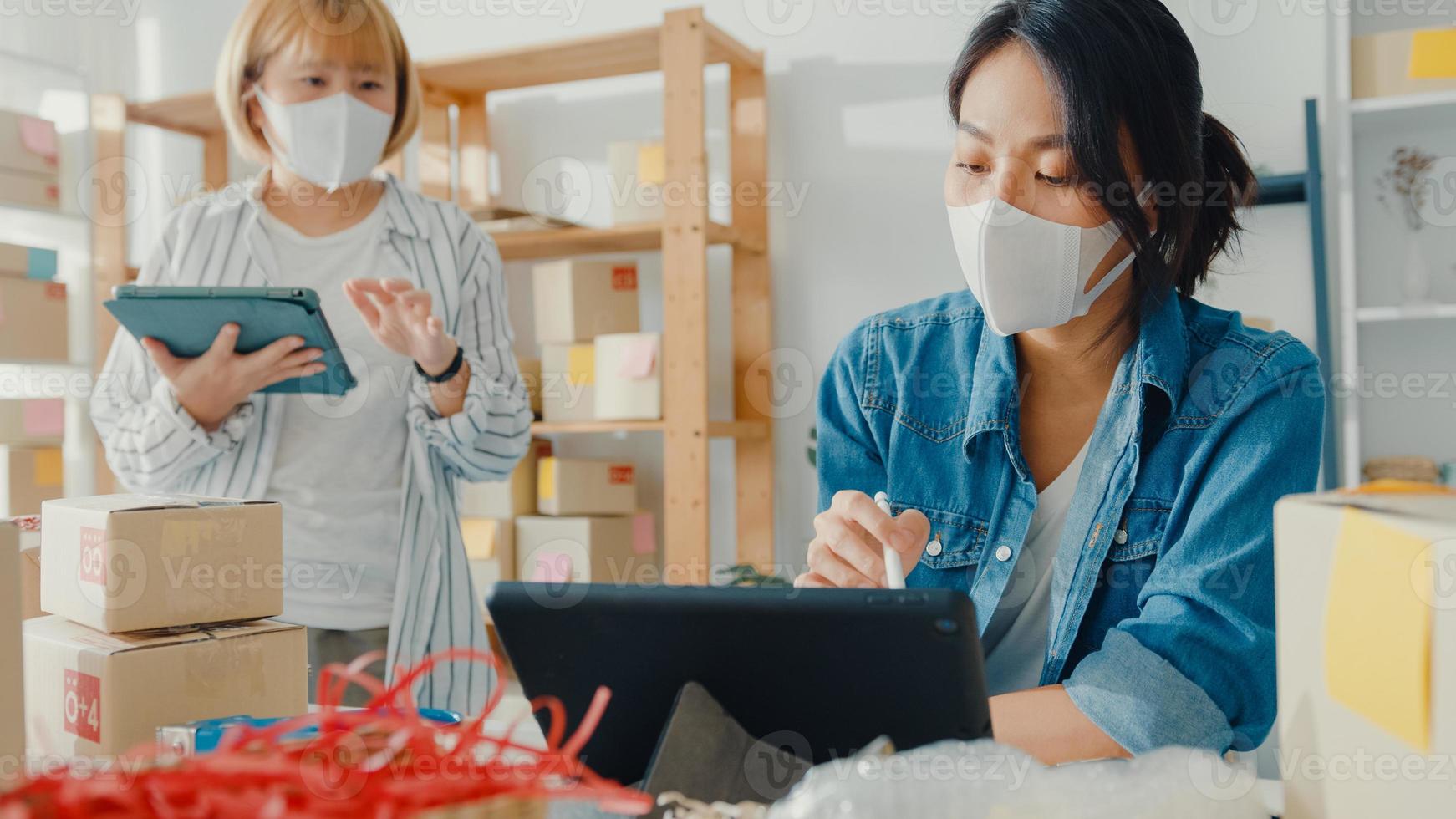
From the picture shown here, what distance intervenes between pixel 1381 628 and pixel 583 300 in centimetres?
242

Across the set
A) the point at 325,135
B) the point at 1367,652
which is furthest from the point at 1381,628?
the point at 325,135

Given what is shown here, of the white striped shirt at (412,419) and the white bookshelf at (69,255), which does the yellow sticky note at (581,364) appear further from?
the white bookshelf at (69,255)

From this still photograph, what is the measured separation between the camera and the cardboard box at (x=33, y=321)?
2.78 m

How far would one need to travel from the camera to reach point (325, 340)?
1356 millimetres

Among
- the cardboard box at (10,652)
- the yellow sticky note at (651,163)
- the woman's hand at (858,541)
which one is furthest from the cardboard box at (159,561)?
the yellow sticky note at (651,163)

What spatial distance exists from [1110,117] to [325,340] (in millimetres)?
897

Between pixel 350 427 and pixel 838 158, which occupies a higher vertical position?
pixel 838 158

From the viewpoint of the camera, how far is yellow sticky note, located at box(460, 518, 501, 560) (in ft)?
9.34

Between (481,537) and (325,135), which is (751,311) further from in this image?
(325,135)

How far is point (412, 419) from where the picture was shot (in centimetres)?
150

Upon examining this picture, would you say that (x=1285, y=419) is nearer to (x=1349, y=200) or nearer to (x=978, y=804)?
(x=978, y=804)

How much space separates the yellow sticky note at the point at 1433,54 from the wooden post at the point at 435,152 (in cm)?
235

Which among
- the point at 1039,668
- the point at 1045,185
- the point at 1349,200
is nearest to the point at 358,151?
the point at 1045,185

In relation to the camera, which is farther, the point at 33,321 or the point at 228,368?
the point at 33,321
